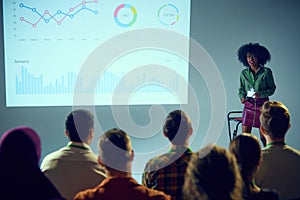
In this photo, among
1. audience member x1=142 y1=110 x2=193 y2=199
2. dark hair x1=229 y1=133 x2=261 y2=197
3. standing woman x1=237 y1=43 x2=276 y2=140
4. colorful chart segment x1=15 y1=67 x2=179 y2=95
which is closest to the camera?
dark hair x1=229 y1=133 x2=261 y2=197

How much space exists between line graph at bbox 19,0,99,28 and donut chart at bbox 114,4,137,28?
0.24 m

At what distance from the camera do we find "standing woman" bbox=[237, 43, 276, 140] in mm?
3914

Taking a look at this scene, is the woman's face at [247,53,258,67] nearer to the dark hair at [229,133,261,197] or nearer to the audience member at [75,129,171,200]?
the dark hair at [229,133,261,197]

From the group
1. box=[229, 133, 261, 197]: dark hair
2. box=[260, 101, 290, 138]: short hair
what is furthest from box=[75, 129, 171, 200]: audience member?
box=[260, 101, 290, 138]: short hair

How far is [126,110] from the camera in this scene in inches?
181

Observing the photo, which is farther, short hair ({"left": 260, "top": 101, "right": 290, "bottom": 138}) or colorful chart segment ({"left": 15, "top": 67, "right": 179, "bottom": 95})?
colorful chart segment ({"left": 15, "top": 67, "right": 179, "bottom": 95})

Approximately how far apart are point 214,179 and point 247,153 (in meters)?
0.51

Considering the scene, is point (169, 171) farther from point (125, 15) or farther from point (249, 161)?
point (125, 15)

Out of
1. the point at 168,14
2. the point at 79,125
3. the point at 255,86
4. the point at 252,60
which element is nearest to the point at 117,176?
the point at 79,125

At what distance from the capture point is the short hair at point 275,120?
7.51 feet

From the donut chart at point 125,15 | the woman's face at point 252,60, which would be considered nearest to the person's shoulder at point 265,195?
the woman's face at point 252,60

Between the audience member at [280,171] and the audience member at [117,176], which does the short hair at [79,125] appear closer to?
the audience member at [117,176]

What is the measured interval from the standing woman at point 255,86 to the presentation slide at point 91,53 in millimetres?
824

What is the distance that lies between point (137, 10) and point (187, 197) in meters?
3.34
